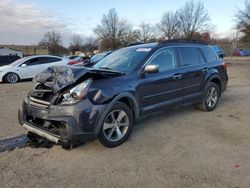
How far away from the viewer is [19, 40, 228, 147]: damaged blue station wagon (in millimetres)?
4121

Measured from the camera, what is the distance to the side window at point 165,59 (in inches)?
213

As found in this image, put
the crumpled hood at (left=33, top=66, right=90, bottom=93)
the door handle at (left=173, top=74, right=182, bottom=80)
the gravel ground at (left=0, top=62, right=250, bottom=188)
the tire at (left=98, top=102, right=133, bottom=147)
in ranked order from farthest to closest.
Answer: the door handle at (left=173, top=74, right=182, bottom=80) < the tire at (left=98, top=102, right=133, bottom=147) < the crumpled hood at (left=33, top=66, right=90, bottom=93) < the gravel ground at (left=0, top=62, right=250, bottom=188)

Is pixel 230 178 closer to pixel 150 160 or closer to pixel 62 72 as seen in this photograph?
pixel 150 160

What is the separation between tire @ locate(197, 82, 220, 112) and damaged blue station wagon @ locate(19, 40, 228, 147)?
51 centimetres

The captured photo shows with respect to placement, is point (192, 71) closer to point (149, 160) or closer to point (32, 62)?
point (149, 160)

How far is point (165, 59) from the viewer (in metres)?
5.65

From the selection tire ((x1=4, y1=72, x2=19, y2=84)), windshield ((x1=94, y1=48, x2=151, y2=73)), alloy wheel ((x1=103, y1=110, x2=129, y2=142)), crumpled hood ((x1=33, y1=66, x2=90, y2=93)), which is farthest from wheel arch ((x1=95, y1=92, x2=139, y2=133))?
tire ((x1=4, y1=72, x2=19, y2=84))

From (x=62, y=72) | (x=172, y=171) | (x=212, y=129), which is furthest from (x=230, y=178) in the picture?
(x=62, y=72)

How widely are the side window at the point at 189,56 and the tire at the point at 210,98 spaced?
2.53 feet

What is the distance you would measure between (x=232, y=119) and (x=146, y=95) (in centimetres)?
244

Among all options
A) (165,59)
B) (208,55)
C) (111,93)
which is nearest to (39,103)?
(111,93)

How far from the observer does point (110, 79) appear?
4559 mm

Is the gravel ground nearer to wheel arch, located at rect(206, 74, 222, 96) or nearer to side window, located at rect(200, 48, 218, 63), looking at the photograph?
wheel arch, located at rect(206, 74, 222, 96)

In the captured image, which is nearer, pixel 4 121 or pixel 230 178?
pixel 230 178
